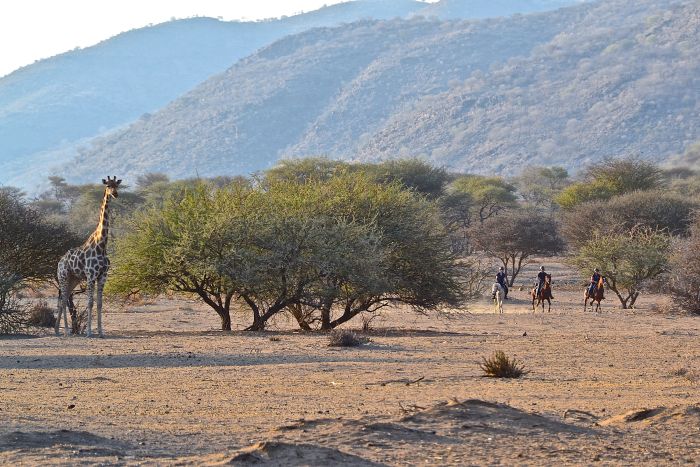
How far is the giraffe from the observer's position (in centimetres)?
2508

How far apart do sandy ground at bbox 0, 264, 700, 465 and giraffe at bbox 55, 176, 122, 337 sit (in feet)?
3.23

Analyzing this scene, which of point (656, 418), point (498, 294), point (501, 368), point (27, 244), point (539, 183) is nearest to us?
point (656, 418)

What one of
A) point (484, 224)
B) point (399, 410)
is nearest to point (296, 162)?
point (484, 224)

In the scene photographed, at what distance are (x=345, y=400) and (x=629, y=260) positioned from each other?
97.3ft

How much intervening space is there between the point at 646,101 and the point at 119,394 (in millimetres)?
186462

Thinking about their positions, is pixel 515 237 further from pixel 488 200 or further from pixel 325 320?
pixel 325 320

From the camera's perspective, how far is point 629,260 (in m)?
42.8

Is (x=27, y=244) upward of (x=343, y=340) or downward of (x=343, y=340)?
upward

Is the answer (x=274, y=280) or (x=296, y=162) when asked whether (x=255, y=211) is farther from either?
(x=296, y=162)

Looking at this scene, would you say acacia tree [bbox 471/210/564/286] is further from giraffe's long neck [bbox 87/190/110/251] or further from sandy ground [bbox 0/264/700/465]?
giraffe's long neck [bbox 87/190/110/251]

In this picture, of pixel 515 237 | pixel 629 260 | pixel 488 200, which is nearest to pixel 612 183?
pixel 488 200

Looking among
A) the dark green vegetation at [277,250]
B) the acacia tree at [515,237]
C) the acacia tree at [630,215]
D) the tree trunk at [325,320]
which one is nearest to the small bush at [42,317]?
the dark green vegetation at [277,250]

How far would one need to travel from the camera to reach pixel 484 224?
6031 cm

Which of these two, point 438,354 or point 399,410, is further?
point 438,354
